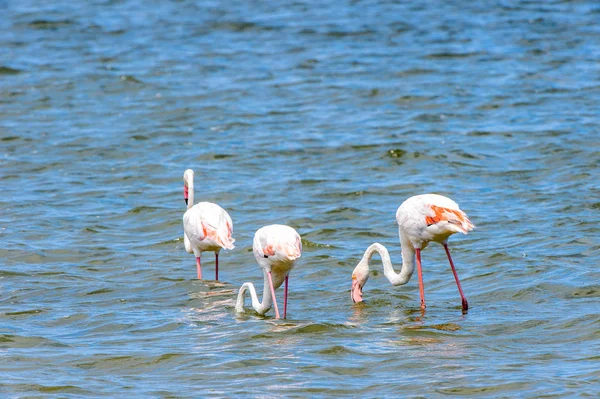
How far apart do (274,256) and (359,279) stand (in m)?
0.98

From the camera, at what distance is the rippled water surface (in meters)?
8.12

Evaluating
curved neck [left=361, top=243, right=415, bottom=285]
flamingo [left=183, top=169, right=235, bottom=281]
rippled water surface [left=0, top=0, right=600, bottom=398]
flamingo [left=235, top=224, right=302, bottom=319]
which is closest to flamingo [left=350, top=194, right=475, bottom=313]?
curved neck [left=361, top=243, right=415, bottom=285]

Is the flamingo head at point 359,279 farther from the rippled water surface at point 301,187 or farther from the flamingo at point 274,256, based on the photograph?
the flamingo at point 274,256

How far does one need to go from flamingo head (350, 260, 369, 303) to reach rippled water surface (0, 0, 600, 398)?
0.39 feet

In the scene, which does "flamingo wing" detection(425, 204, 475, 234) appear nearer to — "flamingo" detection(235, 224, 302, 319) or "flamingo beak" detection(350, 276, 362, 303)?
"flamingo beak" detection(350, 276, 362, 303)

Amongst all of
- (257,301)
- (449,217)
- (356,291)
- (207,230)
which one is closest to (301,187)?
(207,230)

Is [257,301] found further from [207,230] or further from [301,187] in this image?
[301,187]

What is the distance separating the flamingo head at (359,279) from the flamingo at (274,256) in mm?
655

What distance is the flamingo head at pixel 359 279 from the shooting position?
383 inches

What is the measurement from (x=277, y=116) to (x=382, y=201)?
200 inches

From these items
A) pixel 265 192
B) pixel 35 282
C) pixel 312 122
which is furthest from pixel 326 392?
pixel 312 122

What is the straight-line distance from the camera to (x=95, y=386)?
302 inches

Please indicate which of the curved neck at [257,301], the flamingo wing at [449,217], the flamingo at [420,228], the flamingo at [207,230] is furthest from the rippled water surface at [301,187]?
the flamingo wing at [449,217]

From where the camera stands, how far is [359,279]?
9.74m
